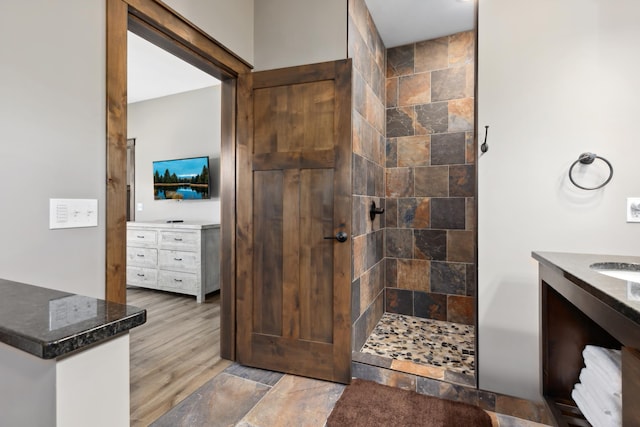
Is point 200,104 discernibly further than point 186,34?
Yes

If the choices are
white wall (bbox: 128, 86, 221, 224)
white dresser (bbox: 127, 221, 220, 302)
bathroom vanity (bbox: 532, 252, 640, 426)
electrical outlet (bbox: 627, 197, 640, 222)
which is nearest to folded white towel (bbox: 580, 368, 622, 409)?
bathroom vanity (bbox: 532, 252, 640, 426)

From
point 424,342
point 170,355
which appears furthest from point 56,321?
point 424,342

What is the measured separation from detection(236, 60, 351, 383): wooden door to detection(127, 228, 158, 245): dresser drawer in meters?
2.49

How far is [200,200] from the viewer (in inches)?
185

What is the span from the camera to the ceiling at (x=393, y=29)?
262 centimetres

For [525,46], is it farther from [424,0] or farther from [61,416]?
[61,416]

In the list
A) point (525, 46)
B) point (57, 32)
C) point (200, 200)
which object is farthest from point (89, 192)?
point (200, 200)

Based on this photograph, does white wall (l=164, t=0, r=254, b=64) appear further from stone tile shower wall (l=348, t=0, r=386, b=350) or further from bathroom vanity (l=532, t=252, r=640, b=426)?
bathroom vanity (l=532, t=252, r=640, b=426)

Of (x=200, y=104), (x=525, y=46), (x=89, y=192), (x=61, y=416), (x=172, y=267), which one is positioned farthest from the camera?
(x=200, y=104)

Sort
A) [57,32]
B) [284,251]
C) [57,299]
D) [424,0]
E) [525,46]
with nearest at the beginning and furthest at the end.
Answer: [57,299], [57,32], [525,46], [284,251], [424,0]

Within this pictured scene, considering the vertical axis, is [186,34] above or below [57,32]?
above

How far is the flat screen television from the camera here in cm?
450

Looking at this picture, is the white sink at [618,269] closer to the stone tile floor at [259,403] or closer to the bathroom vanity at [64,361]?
the stone tile floor at [259,403]

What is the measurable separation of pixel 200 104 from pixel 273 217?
325 centimetres
